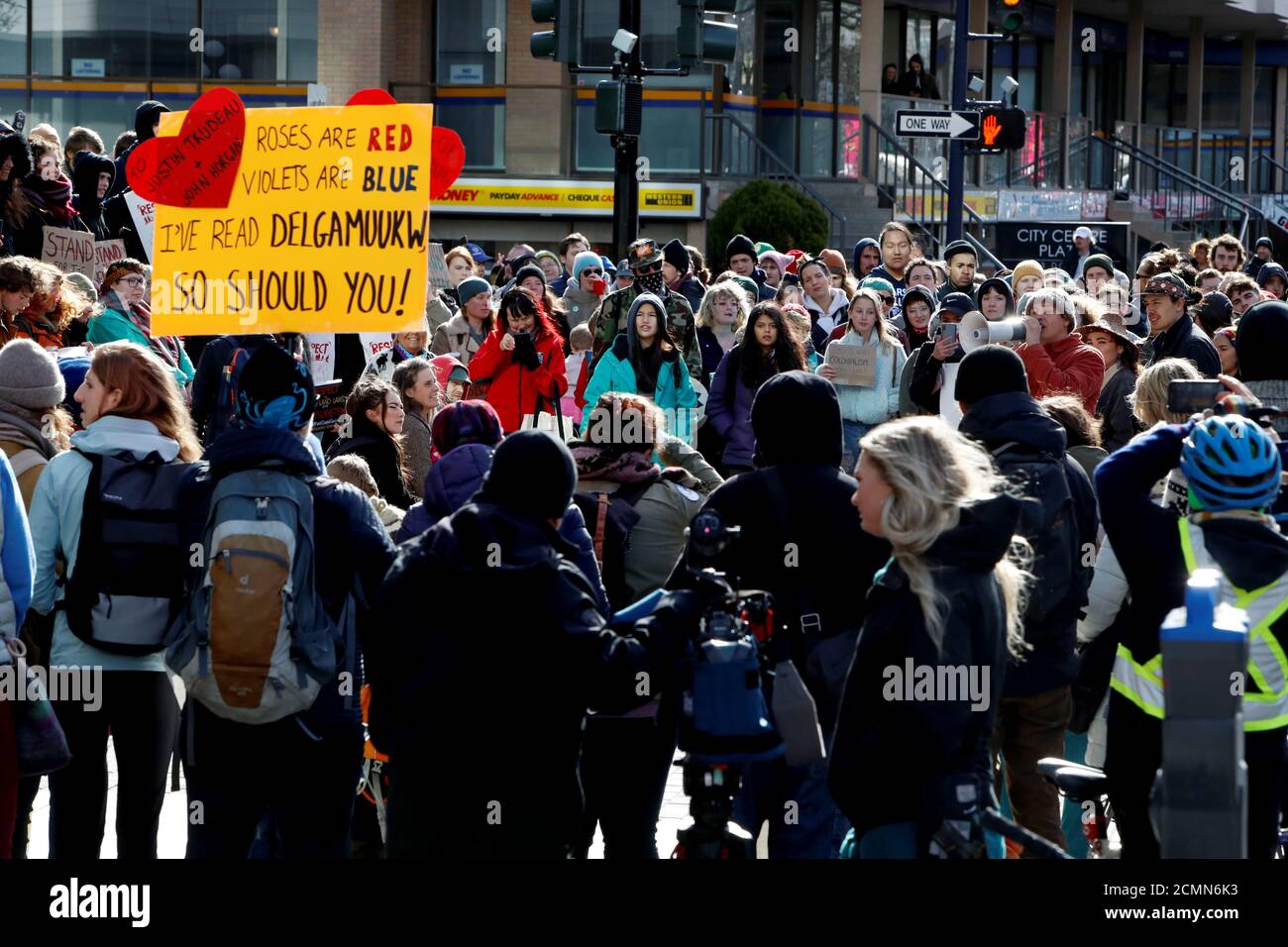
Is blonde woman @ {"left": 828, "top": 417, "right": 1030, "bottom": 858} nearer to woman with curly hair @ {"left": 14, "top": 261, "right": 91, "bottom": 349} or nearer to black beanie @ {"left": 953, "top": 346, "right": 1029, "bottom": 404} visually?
black beanie @ {"left": 953, "top": 346, "right": 1029, "bottom": 404}

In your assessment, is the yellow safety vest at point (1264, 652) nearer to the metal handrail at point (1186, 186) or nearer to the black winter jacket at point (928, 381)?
the black winter jacket at point (928, 381)

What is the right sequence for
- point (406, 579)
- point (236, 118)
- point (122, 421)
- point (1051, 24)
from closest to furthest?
point (406, 579) < point (122, 421) < point (236, 118) < point (1051, 24)

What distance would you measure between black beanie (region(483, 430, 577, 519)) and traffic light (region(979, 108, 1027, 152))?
50.6 ft

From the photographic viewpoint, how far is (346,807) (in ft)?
16.6

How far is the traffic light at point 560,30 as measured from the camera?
14234mm

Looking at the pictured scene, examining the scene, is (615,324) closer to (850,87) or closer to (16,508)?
(16,508)

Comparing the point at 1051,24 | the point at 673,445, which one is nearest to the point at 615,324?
the point at 673,445

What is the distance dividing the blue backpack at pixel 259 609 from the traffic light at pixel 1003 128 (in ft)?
50.1

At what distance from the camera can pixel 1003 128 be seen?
760 inches

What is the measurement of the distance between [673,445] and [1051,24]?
32656 mm

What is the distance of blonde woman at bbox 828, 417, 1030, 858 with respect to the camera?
167 inches

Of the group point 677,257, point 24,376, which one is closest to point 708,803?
point 24,376

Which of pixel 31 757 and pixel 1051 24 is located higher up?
pixel 1051 24

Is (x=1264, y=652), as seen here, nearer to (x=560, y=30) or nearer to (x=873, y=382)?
(x=873, y=382)
